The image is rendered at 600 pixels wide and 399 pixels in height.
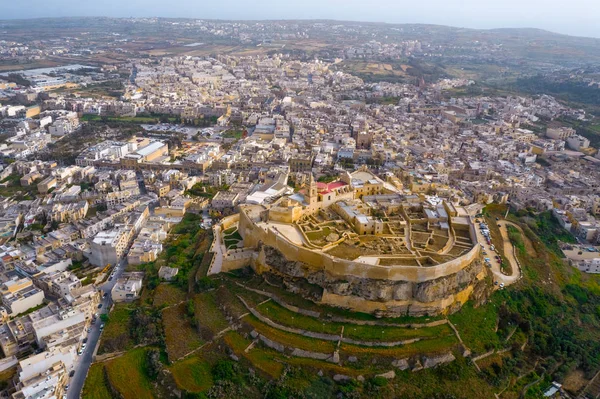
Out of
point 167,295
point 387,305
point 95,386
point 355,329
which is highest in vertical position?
point 387,305

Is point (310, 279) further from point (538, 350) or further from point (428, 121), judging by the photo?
point (428, 121)

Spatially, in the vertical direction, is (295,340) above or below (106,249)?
above

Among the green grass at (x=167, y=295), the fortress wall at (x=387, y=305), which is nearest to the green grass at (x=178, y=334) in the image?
Answer: the green grass at (x=167, y=295)

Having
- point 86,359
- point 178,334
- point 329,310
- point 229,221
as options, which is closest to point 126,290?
point 86,359

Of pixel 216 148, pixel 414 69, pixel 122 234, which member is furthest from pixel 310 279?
pixel 414 69

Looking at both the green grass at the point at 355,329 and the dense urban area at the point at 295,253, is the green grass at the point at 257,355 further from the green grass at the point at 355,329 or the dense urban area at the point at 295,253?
the green grass at the point at 355,329

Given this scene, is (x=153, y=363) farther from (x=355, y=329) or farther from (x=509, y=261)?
(x=509, y=261)
